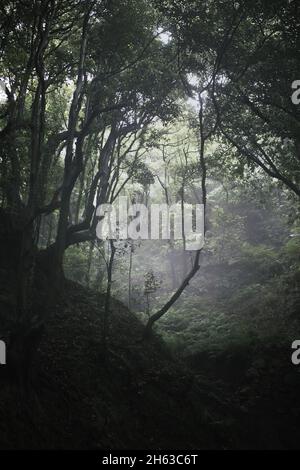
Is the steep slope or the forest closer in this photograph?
the steep slope

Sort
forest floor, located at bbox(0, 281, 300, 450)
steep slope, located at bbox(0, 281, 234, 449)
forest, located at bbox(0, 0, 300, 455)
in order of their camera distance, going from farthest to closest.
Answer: forest, located at bbox(0, 0, 300, 455) < forest floor, located at bbox(0, 281, 300, 450) < steep slope, located at bbox(0, 281, 234, 449)

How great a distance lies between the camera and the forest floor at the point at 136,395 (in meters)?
7.43

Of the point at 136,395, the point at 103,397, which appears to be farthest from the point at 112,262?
the point at 103,397

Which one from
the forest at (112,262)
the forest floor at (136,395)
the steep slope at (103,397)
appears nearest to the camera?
the steep slope at (103,397)

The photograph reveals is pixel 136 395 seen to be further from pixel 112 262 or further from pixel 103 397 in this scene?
pixel 112 262

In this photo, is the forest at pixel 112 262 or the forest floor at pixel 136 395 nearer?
the forest floor at pixel 136 395

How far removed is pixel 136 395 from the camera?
9453mm

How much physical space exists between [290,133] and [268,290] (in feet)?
29.0

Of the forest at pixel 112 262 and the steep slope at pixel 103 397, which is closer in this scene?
the steep slope at pixel 103 397

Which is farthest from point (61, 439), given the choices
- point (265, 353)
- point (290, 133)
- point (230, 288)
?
point (230, 288)

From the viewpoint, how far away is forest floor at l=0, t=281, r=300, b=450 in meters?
7.43

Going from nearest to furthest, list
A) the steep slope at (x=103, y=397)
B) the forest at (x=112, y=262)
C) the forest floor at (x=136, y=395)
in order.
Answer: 1. the steep slope at (x=103, y=397)
2. the forest floor at (x=136, y=395)
3. the forest at (x=112, y=262)

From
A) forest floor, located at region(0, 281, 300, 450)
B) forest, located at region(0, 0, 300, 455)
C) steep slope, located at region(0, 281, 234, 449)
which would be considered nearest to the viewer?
steep slope, located at region(0, 281, 234, 449)
